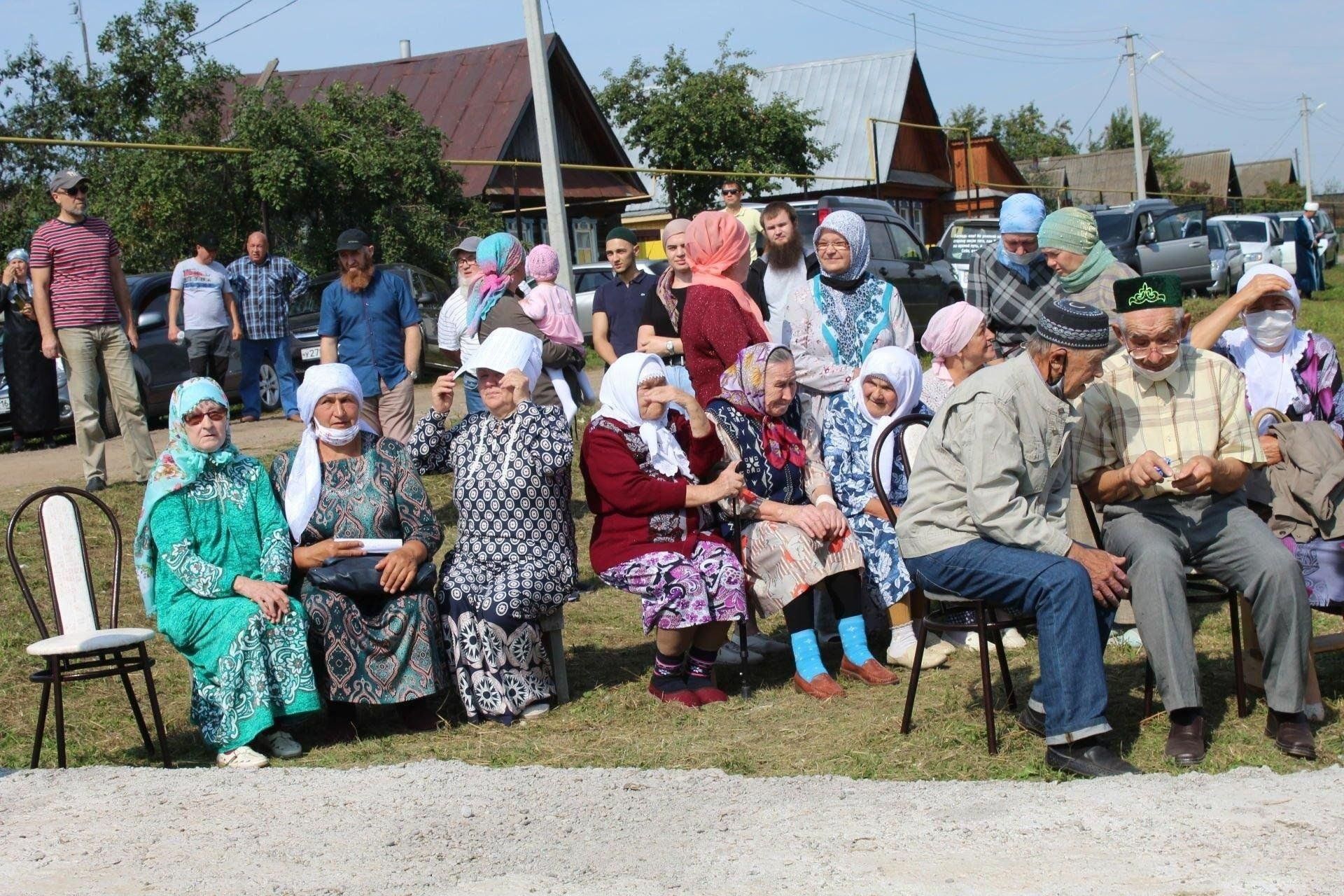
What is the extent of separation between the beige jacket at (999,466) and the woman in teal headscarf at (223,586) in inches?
99.0

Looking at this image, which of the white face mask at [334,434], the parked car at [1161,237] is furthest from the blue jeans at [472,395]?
the parked car at [1161,237]

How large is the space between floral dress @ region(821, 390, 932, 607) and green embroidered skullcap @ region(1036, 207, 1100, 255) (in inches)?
41.8

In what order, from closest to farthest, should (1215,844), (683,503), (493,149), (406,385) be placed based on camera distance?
(1215,844)
(683,503)
(406,385)
(493,149)

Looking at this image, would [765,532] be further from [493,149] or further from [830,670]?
[493,149]

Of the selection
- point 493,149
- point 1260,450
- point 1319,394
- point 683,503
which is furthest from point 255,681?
point 493,149

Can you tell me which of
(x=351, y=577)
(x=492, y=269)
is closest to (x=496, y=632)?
(x=351, y=577)

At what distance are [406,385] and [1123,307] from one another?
4.95m

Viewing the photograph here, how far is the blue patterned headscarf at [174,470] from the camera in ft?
19.0

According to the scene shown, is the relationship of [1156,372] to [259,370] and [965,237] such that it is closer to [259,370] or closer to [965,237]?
[259,370]

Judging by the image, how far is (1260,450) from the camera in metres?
5.30

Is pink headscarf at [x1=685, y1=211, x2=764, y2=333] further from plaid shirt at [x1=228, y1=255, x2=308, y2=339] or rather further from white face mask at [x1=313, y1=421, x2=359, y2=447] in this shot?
plaid shirt at [x1=228, y1=255, x2=308, y2=339]

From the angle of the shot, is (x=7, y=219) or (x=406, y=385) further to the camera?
(x=7, y=219)

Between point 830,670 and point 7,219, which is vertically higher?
point 7,219

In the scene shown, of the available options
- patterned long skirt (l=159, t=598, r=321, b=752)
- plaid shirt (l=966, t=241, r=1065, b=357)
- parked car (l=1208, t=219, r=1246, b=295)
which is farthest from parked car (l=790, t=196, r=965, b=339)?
patterned long skirt (l=159, t=598, r=321, b=752)
